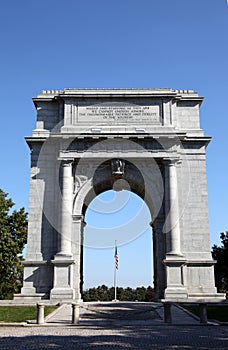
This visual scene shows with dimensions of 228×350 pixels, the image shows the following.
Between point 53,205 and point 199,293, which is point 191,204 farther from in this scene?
point 53,205

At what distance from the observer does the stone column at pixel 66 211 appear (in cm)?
2931

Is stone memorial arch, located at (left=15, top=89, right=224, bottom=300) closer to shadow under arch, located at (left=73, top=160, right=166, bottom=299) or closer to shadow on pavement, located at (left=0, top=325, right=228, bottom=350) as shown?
shadow under arch, located at (left=73, top=160, right=166, bottom=299)

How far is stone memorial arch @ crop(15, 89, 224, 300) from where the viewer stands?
2914 centimetres

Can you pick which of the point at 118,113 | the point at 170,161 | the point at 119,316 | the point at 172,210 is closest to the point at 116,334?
the point at 119,316

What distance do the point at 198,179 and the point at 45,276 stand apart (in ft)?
40.0

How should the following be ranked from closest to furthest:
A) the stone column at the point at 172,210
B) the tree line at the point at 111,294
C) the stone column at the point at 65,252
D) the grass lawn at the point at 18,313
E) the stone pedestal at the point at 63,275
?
the grass lawn at the point at 18,313 < the stone column at the point at 65,252 < the stone pedestal at the point at 63,275 < the stone column at the point at 172,210 < the tree line at the point at 111,294

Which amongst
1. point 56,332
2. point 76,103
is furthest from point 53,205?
point 56,332

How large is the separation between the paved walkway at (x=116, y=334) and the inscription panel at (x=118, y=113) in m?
14.7

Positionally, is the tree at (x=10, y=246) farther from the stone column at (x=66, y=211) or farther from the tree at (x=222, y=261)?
the tree at (x=222, y=261)

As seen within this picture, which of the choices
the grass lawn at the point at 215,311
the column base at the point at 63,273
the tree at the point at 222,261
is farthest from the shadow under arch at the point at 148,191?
the tree at the point at 222,261

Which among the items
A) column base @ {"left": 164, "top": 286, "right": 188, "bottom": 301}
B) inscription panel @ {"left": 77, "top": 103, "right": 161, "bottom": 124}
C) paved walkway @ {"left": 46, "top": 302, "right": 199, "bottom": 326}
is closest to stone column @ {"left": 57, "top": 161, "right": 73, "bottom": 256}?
inscription panel @ {"left": 77, "top": 103, "right": 161, "bottom": 124}

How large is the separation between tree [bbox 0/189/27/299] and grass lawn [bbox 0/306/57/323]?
1568cm

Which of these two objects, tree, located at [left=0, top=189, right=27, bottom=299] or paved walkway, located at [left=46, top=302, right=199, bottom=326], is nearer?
paved walkway, located at [left=46, top=302, right=199, bottom=326]

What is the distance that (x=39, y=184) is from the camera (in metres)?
31.2
